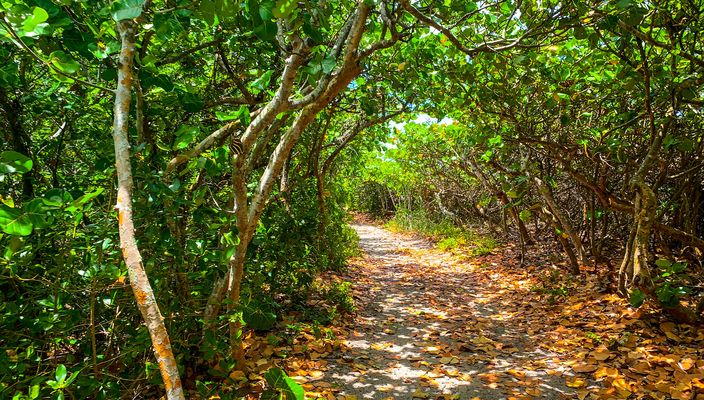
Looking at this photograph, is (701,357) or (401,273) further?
(401,273)

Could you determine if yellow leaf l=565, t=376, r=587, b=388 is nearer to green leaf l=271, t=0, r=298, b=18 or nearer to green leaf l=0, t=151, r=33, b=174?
green leaf l=271, t=0, r=298, b=18

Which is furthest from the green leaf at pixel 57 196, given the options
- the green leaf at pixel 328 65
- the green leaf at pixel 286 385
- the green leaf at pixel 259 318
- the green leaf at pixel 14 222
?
the green leaf at pixel 259 318

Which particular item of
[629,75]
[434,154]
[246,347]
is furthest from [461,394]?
[434,154]

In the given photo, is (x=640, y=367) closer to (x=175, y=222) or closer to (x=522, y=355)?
(x=522, y=355)

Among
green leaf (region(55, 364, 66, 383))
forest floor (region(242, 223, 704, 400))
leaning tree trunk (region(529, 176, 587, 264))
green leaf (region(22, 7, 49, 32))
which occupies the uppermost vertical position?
green leaf (region(22, 7, 49, 32))

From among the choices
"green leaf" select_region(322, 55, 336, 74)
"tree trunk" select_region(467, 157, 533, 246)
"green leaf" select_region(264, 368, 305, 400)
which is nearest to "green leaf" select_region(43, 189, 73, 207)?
"green leaf" select_region(264, 368, 305, 400)

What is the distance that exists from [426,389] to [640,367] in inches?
71.6

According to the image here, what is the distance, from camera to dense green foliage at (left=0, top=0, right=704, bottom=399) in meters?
1.77

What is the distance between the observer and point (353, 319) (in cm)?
520

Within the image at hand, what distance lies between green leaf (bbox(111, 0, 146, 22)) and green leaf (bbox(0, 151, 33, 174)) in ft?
1.77

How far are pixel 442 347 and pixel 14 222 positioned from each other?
4.00 meters

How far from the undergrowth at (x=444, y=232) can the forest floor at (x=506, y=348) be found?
295 centimetres

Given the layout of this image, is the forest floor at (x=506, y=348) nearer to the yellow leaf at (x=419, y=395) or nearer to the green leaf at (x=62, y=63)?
the yellow leaf at (x=419, y=395)

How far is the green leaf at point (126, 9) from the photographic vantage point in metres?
1.35
